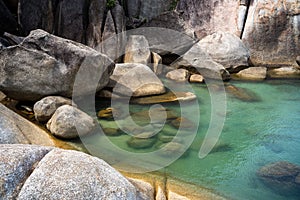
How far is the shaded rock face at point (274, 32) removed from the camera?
42.7ft

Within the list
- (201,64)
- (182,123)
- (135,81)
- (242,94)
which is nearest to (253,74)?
(201,64)

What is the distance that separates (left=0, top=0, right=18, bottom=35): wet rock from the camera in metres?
10.2

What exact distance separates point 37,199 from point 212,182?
115 inches

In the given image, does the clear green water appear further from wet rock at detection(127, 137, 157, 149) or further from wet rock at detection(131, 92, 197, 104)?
wet rock at detection(131, 92, 197, 104)

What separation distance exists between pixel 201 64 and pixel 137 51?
8.36 ft

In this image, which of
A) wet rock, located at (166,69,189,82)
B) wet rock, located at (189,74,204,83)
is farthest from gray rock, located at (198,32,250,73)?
wet rock, located at (166,69,189,82)

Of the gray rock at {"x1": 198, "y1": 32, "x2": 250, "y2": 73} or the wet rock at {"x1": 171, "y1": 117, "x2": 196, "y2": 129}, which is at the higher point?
the gray rock at {"x1": 198, "y1": 32, "x2": 250, "y2": 73}

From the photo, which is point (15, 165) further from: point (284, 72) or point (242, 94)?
point (284, 72)

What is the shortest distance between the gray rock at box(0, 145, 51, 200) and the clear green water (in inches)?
96.8

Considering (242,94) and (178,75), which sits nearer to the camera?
(242,94)

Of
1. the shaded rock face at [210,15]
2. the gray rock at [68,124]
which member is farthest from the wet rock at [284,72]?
the gray rock at [68,124]

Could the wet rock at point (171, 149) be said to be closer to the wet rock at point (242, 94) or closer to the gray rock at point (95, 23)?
the wet rock at point (242, 94)

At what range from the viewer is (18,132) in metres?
5.27

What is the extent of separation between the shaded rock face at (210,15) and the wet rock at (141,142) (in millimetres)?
9187
